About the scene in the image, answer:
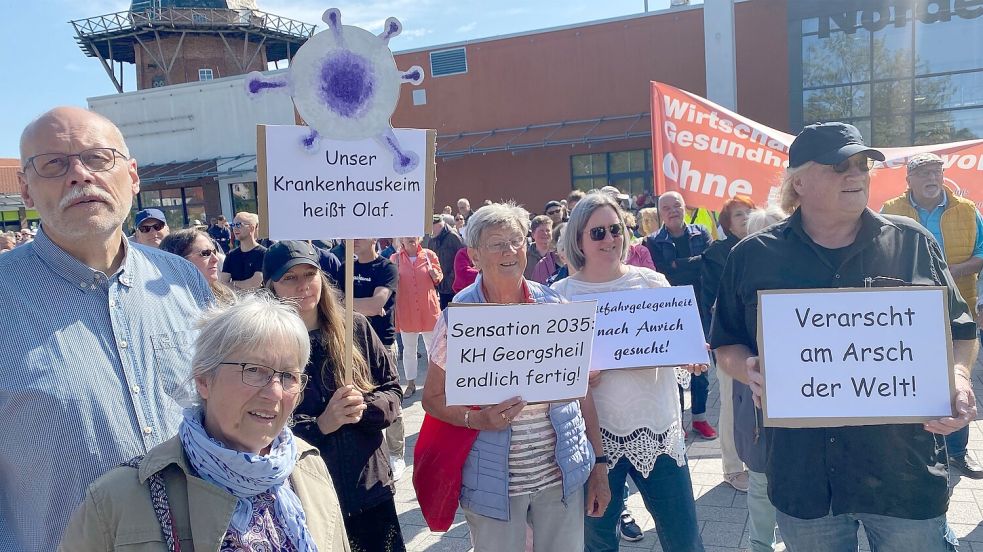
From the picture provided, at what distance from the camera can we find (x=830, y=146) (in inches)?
83.4

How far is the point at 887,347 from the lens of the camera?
78.4 inches

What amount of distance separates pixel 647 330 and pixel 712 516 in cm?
176

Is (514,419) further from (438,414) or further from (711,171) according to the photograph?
(711,171)

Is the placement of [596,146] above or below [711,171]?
above

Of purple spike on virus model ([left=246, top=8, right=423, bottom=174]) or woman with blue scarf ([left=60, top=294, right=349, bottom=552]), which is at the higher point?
purple spike on virus model ([left=246, top=8, right=423, bottom=174])

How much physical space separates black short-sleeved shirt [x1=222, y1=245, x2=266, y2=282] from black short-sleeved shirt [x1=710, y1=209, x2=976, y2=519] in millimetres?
4550

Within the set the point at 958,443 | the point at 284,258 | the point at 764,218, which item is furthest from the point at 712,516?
the point at 284,258

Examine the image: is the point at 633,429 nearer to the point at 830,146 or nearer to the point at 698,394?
the point at 830,146

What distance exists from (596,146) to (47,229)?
19.0 meters

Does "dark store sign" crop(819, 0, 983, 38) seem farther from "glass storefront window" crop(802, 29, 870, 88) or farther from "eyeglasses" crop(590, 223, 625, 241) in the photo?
"eyeglasses" crop(590, 223, 625, 241)

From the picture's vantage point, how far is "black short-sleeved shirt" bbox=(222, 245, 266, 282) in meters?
5.66

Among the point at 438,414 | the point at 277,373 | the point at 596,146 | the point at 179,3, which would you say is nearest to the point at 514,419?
the point at 438,414

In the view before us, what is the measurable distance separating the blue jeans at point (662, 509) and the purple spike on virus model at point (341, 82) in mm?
1804

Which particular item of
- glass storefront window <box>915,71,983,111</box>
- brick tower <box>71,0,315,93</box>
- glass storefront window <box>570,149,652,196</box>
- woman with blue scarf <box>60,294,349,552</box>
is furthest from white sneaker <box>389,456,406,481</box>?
brick tower <box>71,0,315,93</box>
